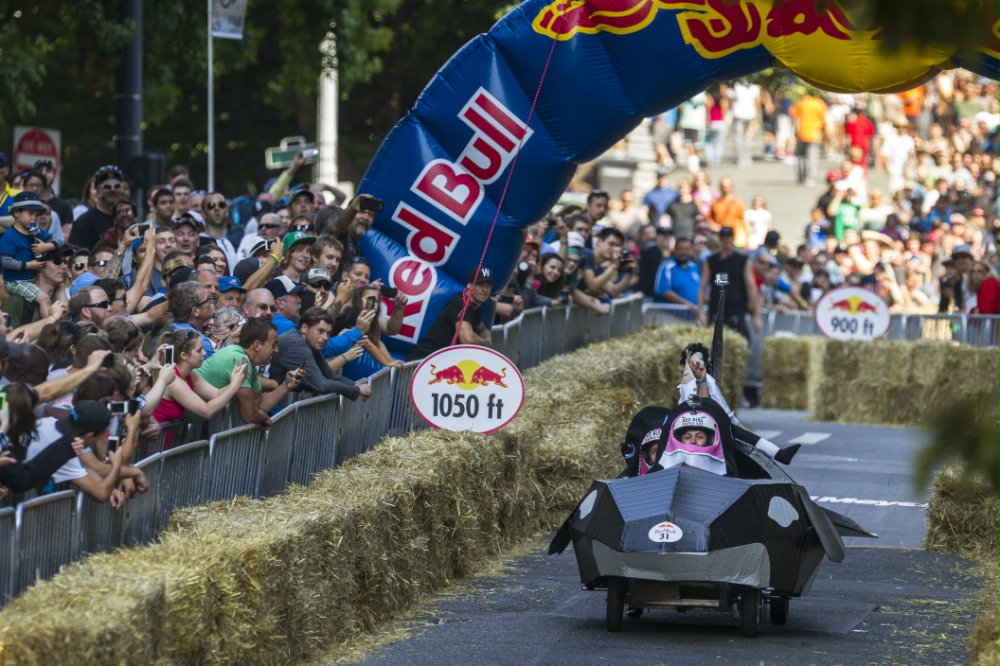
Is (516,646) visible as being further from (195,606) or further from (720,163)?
(720,163)

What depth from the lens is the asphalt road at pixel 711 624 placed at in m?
10.4

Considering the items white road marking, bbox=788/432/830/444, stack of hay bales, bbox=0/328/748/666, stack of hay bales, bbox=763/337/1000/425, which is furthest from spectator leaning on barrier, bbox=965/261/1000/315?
stack of hay bales, bbox=0/328/748/666

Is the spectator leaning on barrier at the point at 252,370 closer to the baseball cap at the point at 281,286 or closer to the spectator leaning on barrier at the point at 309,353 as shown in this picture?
the spectator leaning on barrier at the point at 309,353

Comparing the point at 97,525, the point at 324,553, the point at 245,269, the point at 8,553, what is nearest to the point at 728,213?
the point at 245,269

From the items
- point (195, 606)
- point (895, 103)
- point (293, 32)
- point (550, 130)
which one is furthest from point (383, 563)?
point (895, 103)

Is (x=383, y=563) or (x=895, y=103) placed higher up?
(x=895, y=103)

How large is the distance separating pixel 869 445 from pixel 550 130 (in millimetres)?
8278

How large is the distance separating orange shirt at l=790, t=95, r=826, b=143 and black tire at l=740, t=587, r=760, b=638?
28.7 meters

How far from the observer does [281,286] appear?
555 inches

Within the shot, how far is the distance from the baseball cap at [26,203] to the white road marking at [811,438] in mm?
11663

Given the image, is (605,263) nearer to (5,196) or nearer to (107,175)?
(107,175)

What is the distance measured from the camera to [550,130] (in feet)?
53.8

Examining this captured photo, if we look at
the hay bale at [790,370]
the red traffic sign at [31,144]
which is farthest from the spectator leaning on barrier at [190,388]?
the hay bale at [790,370]

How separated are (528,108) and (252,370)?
19.1ft
